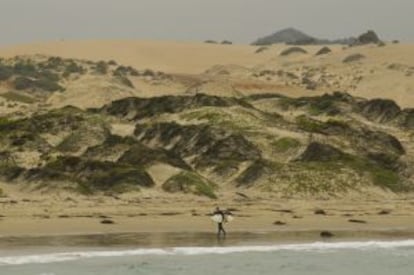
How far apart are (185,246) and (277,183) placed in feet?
34.7

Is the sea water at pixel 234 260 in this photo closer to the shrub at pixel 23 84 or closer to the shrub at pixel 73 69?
the shrub at pixel 23 84

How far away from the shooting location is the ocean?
22.1 m

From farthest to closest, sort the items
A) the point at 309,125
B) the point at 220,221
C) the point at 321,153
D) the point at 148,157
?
the point at 309,125 < the point at 321,153 < the point at 148,157 < the point at 220,221

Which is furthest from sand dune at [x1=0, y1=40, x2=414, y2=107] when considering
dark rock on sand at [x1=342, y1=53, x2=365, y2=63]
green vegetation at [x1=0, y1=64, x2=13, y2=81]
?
green vegetation at [x1=0, y1=64, x2=13, y2=81]

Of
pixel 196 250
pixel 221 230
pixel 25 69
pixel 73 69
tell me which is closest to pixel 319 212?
pixel 221 230

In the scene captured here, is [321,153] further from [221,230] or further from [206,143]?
[221,230]

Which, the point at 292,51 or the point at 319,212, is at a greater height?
the point at 292,51

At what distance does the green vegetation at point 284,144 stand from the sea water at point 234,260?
42.4 feet

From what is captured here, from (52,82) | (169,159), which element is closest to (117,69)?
(52,82)

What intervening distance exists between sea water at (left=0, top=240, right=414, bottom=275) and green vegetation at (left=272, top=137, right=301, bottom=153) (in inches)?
509

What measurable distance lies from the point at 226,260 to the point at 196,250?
36.3 inches

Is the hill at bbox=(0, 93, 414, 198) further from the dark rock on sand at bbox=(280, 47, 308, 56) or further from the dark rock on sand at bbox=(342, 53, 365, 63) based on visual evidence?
the dark rock on sand at bbox=(280, 47, 308, 56)

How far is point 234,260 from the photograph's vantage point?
78.6 feet

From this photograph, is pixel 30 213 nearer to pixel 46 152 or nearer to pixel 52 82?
pixel 46 152
